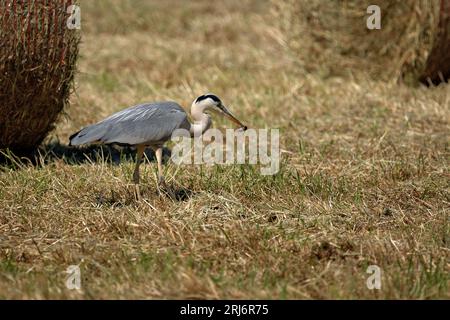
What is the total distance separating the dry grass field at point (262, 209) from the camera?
4863 mm

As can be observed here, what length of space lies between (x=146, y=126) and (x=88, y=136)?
406mm

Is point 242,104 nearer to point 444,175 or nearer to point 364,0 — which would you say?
point 364,0

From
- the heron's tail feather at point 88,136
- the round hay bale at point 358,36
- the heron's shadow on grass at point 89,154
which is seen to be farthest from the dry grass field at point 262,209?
the heron's tail feather at point 88,136

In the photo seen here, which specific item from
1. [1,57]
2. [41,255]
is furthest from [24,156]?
[41,255]

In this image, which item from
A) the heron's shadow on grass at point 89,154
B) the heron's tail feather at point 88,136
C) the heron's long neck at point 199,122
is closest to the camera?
the heron's tail feather at point 88,136

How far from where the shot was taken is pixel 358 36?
1070 centimetres

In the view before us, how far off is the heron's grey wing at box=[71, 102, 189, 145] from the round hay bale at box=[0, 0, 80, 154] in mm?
1173

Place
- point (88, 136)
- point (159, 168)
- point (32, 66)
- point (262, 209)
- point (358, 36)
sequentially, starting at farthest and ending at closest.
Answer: point (358, 36), point (32, 66), point (159, 168), point (262, 209), point (88, 136)

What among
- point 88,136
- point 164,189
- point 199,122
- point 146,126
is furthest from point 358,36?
point 88,136

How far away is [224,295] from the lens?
468 centimetres

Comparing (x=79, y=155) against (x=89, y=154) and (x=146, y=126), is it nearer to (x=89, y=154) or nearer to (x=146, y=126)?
(x=89, y=154)

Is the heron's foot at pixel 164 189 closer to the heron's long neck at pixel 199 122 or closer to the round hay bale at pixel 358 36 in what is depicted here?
the heron's long neck at pixel 199 122

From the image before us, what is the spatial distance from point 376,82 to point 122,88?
9.71 ft

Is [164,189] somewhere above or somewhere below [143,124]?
below
